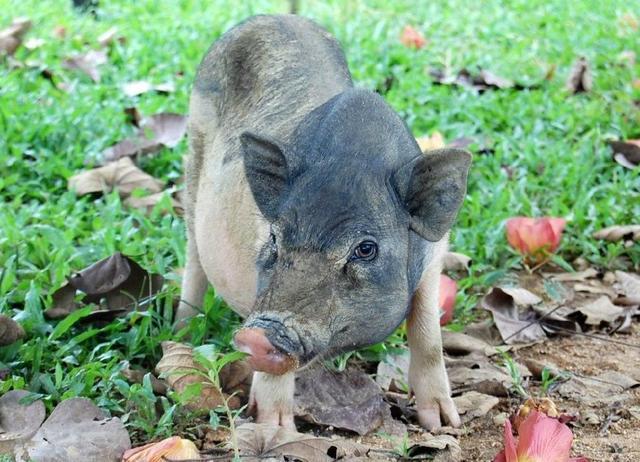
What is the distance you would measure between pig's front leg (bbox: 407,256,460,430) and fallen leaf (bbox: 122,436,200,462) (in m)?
0.91

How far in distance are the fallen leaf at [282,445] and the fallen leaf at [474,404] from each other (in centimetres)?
63

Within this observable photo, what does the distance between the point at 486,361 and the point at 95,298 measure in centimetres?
151

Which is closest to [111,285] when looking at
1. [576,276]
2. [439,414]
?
[439,414]

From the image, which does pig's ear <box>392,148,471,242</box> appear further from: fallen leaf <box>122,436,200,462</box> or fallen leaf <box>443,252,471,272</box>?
fallen leaf <box>443,252,471,272</box>

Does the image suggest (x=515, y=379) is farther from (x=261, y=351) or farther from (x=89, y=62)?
(x=89, y=62)

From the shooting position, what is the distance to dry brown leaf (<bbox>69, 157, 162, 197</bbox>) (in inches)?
211

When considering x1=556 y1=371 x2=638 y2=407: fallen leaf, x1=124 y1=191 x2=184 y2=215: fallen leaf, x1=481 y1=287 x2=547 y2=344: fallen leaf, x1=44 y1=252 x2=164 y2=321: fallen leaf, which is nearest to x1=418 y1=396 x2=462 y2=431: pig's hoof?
x1=556 y1=371 x2=638 y2=407: fallen leaf

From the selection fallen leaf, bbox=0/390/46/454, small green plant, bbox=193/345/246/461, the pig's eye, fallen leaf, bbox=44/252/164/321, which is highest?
the pig's eye

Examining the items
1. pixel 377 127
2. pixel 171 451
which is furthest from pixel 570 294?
pixel 171 451

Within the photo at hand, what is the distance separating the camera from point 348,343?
2.90 meters

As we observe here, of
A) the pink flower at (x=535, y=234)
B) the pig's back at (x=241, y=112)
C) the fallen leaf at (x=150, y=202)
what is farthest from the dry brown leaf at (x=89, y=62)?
the pink flower at (x=535, y=234)

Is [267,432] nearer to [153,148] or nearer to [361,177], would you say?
[361,177]

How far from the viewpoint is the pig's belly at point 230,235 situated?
352cm

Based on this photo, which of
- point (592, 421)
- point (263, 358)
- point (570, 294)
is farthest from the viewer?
point (570, 294)
